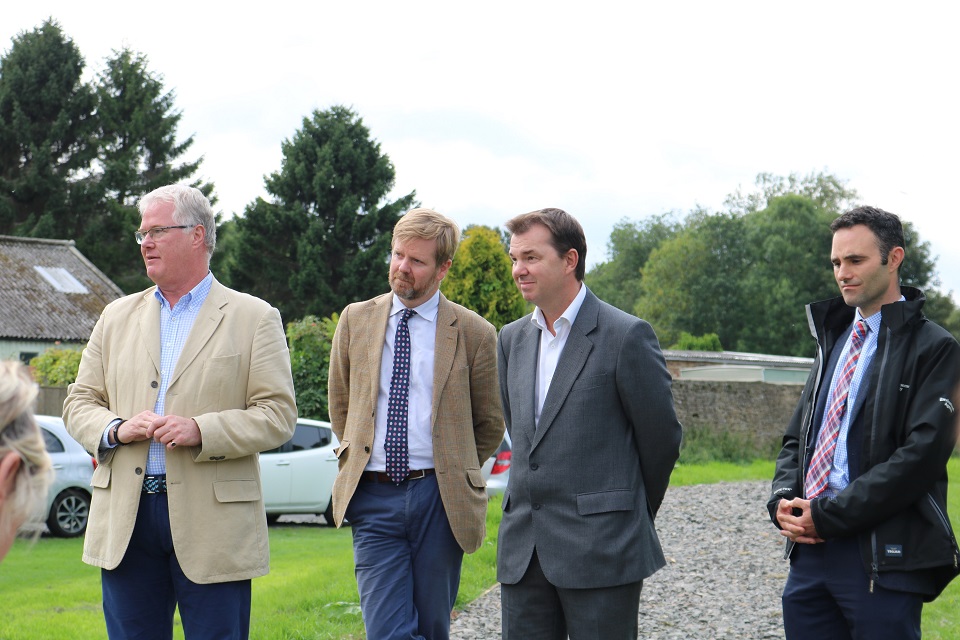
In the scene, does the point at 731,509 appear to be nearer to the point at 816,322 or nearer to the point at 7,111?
the point at 816,322

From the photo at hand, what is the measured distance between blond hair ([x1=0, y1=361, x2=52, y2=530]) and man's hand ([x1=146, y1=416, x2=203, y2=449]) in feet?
6.54

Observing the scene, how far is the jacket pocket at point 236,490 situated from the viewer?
4172 millimetres

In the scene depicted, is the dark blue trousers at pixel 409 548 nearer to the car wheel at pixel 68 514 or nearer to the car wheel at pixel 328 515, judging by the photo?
the car wheel at pixel 68 514

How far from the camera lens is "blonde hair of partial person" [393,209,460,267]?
14.9 feet

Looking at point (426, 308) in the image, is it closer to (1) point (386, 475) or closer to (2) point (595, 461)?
(1) point (386, 475)

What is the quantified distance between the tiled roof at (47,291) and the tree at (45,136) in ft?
20.6

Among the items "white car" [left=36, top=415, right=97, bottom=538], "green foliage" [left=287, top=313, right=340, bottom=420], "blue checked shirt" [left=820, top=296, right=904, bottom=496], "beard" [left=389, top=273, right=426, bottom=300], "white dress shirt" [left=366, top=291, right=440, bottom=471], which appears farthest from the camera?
"green foliage" [left=287, top=313, right=340, bottom=420]

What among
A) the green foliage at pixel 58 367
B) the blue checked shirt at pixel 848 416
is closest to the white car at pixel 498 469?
the blue checked shirt at pixel 848 416

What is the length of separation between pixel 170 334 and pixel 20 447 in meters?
2.49

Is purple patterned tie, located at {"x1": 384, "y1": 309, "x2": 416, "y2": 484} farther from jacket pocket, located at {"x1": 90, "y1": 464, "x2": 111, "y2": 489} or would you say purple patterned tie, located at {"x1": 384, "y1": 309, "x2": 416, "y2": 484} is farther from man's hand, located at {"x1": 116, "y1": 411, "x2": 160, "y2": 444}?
jacket pocket, located at {"x1": 90, "y1": 464, "x2": 111, "y2": 489}

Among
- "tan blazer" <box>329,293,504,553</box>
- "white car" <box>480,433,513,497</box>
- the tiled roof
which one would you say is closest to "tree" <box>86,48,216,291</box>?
the tiled roof

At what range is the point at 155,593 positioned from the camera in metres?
4.20

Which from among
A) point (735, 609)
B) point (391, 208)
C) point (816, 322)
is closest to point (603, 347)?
point (816, 322)

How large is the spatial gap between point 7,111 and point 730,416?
38855mm
